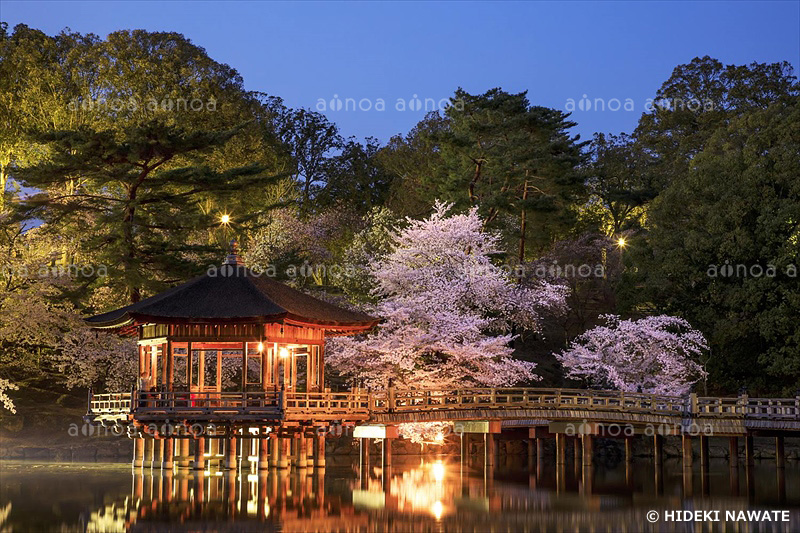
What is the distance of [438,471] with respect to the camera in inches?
1464

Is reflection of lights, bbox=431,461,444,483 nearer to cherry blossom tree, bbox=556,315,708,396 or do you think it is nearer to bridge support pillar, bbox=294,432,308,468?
bridge support pillar, bbox=294,432,308,468

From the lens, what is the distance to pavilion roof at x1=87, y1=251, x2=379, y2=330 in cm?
3161

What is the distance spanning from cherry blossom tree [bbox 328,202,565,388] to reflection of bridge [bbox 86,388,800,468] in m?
2.56

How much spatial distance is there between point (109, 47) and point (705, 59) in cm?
3738

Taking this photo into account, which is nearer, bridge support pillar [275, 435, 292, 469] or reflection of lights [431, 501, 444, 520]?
reflection of lights [431, 501, 444, 520]

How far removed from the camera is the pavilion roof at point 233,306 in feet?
104

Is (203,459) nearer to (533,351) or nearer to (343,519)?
(343,519)

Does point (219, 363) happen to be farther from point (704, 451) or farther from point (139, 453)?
point (704, 451)

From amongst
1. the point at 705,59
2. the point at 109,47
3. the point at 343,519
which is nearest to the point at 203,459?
the point at 343,519

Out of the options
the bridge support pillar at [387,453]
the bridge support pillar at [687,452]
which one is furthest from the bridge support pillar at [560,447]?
the bridge support pillar at [387,453]

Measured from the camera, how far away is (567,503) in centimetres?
2742

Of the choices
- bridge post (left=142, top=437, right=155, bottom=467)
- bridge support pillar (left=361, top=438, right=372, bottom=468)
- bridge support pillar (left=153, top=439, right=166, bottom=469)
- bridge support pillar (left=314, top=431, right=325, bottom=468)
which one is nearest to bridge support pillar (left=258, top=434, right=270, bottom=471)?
bridge support pillar (left=314, top=431, right=325, bottom=468)

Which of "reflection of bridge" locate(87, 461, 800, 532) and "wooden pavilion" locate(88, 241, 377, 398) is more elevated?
"wooden pavilion" locate(88, 241, 377, 398)

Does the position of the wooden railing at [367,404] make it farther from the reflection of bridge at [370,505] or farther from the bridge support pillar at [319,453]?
Result: the bridge support pillar at [319,453]
